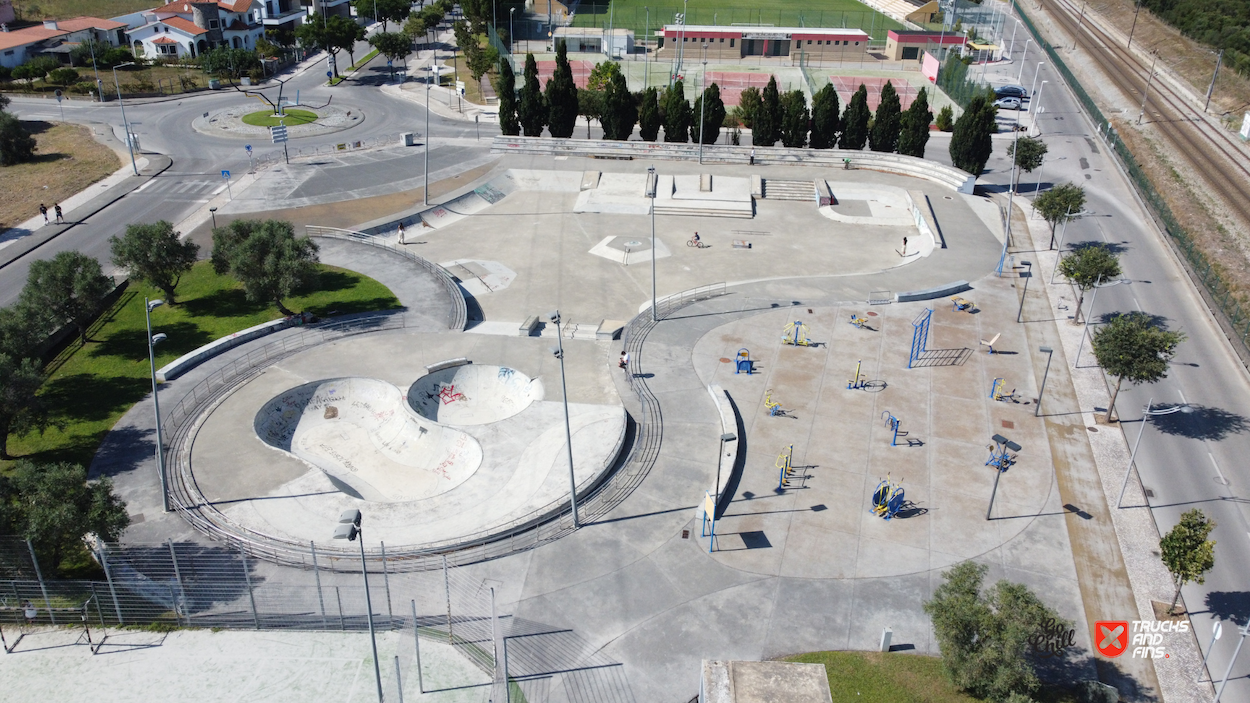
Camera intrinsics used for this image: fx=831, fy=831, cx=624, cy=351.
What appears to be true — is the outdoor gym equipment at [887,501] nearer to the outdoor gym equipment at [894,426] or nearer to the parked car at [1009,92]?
the outdoor gym equipment at [894,426]

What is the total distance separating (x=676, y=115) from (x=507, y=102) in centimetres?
1341

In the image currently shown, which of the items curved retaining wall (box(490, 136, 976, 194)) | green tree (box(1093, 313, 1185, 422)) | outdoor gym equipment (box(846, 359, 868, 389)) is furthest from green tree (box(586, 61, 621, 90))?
green tree (box(1093, 313, 1185, 422))

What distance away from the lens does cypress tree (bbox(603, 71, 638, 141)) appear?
64500mm

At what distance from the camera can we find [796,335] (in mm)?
38625

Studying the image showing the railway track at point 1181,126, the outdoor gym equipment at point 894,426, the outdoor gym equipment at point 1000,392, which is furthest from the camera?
the railway track at point 1181,126

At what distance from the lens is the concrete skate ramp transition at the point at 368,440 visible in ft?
103

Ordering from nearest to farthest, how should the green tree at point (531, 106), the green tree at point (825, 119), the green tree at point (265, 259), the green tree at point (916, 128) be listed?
the green tree at point (265, 259) < the green tree at point (916, 128) < the green tree at point (825, 119) < the green tree at point (531, 106)

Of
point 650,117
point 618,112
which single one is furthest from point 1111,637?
point 618,112

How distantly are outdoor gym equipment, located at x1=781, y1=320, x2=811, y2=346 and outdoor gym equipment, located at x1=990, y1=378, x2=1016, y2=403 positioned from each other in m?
8.06

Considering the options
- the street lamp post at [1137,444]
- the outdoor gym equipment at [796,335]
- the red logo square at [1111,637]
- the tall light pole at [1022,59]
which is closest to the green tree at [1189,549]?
the red logo square at [1111,637]

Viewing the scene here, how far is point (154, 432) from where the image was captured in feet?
105

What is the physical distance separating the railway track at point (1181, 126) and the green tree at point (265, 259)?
58.2 m

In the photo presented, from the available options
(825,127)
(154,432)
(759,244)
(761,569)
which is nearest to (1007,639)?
(761,569)

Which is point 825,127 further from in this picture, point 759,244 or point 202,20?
point 202,20
